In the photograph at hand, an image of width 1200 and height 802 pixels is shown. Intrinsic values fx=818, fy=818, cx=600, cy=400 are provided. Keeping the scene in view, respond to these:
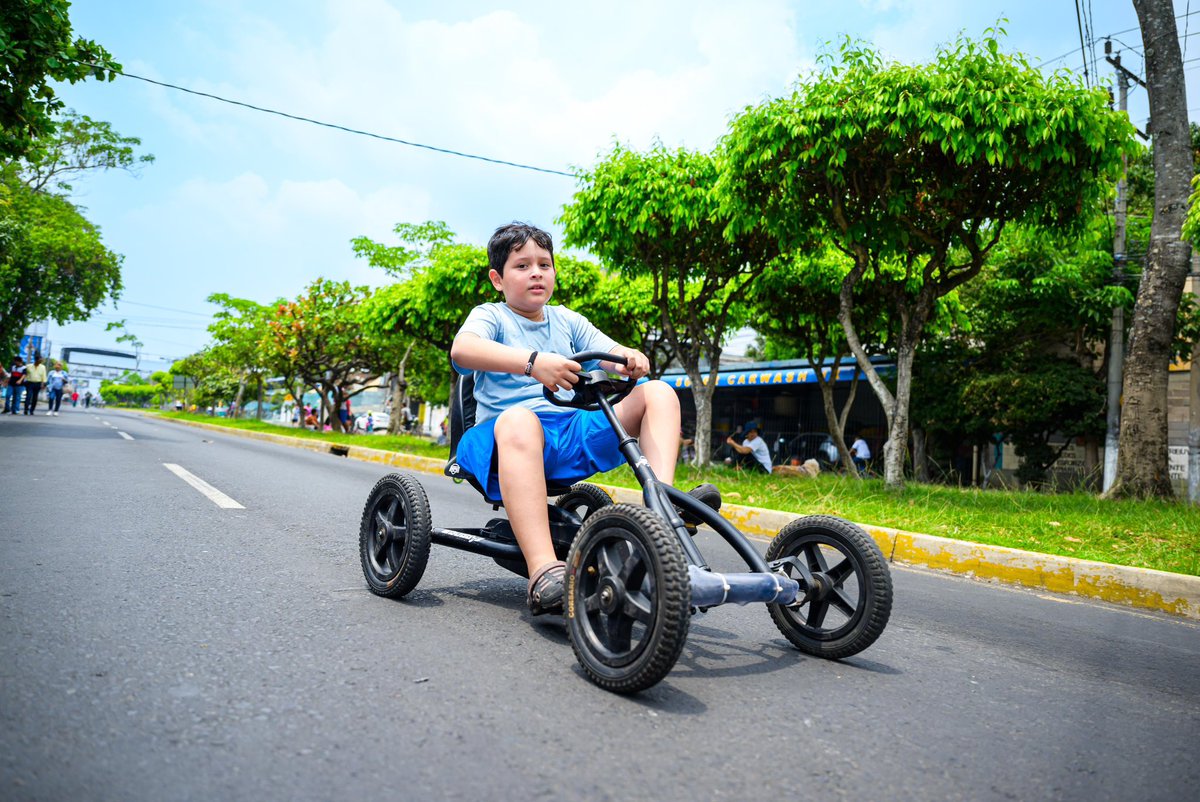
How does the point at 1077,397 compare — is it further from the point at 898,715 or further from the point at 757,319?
the point at 898,715

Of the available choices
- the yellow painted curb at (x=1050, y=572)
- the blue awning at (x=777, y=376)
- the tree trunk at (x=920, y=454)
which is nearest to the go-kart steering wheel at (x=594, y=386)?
the yellow painted curb at (x=1050, y=572)

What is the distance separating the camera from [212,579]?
10.5 feet

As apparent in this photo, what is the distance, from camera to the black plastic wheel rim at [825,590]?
96.8 inches

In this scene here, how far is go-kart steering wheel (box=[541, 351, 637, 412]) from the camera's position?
2613 mm

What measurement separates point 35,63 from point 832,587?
8.68 meters

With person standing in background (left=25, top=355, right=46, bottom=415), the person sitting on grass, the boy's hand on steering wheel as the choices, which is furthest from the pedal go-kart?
person standing in background (left=25, top=355, right=46, bottom=415)

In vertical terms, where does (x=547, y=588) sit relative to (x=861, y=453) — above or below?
below

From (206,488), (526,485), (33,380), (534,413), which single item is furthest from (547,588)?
(33,380)

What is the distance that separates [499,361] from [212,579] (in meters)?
1.56

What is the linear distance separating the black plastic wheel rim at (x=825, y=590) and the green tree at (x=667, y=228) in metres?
7.97

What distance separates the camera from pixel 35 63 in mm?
7617

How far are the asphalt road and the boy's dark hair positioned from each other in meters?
1.31

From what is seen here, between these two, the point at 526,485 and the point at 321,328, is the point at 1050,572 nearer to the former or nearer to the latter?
the point at 526,485

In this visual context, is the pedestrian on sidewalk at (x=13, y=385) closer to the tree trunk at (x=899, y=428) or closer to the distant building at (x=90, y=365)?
the tree trunk at (x=899, y=428)
